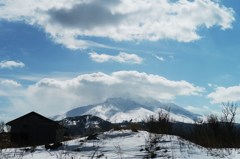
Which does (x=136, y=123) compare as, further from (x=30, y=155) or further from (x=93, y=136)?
(x=30, y=155)

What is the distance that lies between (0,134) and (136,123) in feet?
19.4

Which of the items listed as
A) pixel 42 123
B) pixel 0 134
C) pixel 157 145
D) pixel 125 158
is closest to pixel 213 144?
pixel 157 145

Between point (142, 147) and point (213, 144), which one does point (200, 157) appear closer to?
point (142, 147)

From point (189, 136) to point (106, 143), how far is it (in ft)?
14.9

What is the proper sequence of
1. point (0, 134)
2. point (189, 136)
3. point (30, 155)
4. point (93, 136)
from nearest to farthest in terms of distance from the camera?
point (30, 155) → point (0, 134) → point (93, 136) → point (189, 136)

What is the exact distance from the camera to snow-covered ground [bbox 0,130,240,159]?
7704 millimetres

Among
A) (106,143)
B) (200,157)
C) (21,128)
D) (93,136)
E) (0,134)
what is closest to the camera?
(200,157)

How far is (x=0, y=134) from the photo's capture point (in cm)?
940

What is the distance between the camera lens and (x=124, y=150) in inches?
347

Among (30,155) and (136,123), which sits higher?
(136,123)

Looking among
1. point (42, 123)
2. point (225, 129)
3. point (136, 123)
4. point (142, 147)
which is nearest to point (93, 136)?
point (142, 147)

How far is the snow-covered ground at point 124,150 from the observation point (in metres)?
7.70

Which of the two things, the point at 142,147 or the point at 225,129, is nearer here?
the point at 142,147

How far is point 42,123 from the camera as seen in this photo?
48.3 m
